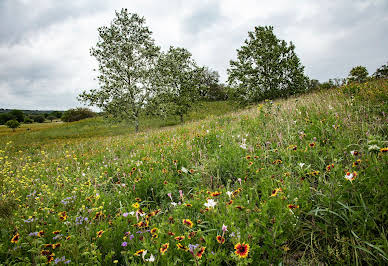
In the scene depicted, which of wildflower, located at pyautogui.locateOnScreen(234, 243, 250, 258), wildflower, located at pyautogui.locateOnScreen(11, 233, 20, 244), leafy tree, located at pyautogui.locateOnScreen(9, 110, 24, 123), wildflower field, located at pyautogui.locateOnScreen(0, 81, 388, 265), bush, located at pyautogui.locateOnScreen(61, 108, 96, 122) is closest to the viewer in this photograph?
wildflower, located at pyautogui.locateOnScreen(234, 243, 250, 258)

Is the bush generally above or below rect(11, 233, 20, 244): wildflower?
above

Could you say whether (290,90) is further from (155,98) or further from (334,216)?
(334,216)

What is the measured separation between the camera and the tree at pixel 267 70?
21.9m

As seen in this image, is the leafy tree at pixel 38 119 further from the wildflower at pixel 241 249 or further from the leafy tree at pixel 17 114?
the wildflower at pixel 241 249

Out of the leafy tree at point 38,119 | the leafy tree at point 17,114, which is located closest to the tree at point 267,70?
the leafy tree at point 17,114

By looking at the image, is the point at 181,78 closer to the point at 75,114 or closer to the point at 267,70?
the point at 267,70

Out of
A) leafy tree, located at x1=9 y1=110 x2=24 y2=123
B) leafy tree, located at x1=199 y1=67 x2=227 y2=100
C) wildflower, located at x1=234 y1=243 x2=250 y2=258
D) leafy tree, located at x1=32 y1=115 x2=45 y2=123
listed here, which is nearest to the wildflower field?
wildflower, located at x1=234 y1=243 x2=250 y2=258

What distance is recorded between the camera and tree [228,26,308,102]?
21.9 metres

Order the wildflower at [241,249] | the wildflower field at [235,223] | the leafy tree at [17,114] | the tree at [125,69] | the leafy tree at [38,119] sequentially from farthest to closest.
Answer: the leafy tree at [38,119] < the leafy tree at [17,114] < the tree at [125,69] < the wildflower field at [235,223] < the wildflower at [241,249]

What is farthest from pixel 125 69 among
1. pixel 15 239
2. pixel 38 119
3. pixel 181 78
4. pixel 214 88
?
pixel 38 119

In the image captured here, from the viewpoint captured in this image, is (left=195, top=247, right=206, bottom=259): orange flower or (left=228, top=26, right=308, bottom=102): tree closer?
(left=195, top=247, right=206, bottom=259): orange flower

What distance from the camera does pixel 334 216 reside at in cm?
195

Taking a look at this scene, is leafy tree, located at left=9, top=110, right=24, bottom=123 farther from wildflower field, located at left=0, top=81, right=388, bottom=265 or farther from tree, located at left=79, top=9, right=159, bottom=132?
wildflower field, located at left=0, top=81, right=388, bottom=265

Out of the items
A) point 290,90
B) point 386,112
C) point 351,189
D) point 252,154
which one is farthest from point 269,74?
point 351,189
